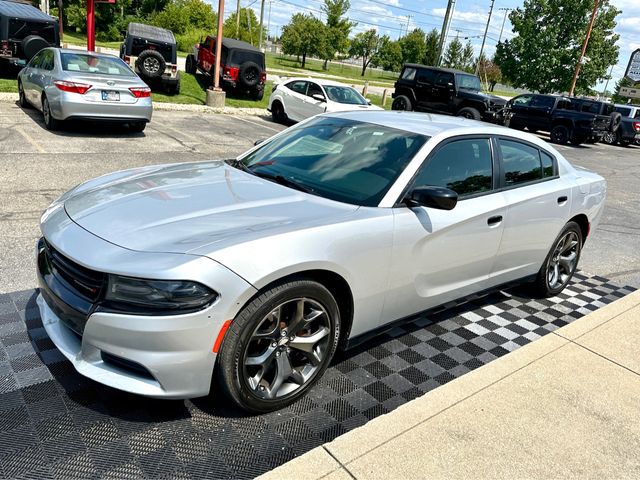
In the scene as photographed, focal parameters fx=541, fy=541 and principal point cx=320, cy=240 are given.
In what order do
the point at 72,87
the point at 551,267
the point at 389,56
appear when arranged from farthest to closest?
1. the point at 389,56
2. the point at 72,87
3. the point at 551,267

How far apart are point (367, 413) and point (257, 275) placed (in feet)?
3.64

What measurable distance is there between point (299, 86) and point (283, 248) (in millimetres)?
13895

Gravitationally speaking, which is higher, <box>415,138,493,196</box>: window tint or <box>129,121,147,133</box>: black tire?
<box>415,138,493,196</box>: window tint

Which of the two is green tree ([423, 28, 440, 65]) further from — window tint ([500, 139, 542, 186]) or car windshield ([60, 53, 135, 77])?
window tint ([500, 139, 542, 186])

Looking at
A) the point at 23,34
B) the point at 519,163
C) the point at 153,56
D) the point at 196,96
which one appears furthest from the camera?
the point at 196,96

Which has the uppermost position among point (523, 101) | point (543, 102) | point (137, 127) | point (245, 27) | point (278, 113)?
point (245, 27)

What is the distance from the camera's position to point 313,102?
49.3 feet

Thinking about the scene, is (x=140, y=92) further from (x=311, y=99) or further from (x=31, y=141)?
(x=311, y=99)

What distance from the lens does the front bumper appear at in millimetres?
2447

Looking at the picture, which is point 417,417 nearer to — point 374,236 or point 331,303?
point 331,303

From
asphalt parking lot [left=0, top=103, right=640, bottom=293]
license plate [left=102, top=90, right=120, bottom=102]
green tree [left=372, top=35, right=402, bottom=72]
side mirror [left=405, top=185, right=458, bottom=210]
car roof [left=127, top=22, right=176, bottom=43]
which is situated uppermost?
green tree [left=372, top=35, right=402, bottom=72]

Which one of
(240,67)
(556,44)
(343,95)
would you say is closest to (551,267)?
(343,95)

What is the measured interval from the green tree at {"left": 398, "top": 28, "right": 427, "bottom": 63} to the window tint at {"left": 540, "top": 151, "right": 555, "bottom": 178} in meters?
63.0

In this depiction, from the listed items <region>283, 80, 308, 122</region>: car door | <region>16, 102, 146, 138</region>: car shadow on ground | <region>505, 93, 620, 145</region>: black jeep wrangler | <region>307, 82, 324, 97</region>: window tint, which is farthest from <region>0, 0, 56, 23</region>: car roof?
<region>505, 93, 620, 145</region>: black jeep wrangler
